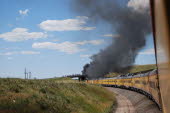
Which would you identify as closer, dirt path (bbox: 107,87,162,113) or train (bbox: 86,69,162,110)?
train (bbox: 86,69,162,110)

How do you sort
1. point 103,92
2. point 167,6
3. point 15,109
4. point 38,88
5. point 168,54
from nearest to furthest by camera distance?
point 167,6, point 168,54, point 15,109, point 38,88, point 103,92

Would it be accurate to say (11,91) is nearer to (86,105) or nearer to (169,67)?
(86,105)

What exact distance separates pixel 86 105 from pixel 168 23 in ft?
119

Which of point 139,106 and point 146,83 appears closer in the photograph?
point 146,83

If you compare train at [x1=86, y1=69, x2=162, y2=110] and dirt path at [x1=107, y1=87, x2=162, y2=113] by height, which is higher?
train at [x1=86, y1=69, x2=162, y2=110]

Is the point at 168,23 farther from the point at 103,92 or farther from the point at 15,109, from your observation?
the point at 103,92

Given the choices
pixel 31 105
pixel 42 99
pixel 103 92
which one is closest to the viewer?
pixel 31 105

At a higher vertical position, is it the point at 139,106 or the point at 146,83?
the point at 146,83

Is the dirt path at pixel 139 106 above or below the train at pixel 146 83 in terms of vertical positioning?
below

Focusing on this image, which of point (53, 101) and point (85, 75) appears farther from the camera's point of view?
point (85, 75)

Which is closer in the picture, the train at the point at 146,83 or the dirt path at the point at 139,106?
the train at the point at 146,83

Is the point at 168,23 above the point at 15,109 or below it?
above

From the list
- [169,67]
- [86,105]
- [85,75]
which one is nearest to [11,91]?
[86,105]

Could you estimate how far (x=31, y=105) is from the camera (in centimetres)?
2811
